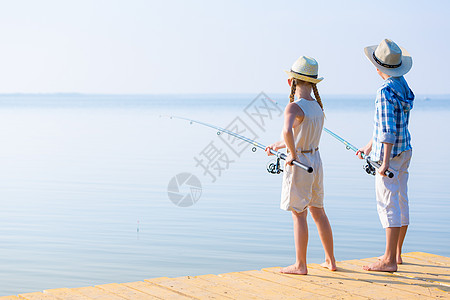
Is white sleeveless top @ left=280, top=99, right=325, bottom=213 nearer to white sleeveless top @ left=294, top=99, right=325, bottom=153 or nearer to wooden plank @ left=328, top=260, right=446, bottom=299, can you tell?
white sleeveless top @ left=294, top=99, right=325, bottom=153

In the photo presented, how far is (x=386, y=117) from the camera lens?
4.57 metres

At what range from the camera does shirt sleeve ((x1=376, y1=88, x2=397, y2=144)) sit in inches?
179

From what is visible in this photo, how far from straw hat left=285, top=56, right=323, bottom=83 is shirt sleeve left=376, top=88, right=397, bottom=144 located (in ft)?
1.40

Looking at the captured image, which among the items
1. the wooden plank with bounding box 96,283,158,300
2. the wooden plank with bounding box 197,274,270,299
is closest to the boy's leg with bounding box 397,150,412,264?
the wooden plank with bounding box 197,274,270,299

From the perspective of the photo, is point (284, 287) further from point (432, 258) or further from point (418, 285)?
point (432, 258)

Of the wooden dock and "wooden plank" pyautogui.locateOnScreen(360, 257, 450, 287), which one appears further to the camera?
"wooden plank" pyautogui.locateOnScreen(360, 257, 450, 287)

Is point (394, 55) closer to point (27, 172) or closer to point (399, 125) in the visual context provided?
point (399, 125)

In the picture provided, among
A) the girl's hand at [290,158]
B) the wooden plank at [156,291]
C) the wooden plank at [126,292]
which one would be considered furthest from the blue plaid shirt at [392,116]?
the wooden plank at [126,292]

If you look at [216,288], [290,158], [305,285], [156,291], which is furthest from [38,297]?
[290,158]

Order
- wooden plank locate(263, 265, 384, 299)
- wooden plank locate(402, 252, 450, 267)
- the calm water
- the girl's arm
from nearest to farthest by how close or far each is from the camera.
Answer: wooden plank locate(263, 265, 384, 299), the girl's arm, wooden plank locate(402, 252, 450, 267), the calm water

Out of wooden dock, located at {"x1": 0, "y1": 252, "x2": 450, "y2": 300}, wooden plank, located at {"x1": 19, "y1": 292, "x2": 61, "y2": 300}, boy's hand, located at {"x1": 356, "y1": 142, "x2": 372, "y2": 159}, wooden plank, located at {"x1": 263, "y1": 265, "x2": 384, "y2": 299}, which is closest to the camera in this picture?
wooden plank, located at {"x1": 19, "y1": 292, "x2": 61, "y2": 300}

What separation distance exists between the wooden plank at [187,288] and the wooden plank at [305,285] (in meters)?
0.46

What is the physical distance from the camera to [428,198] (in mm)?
10570

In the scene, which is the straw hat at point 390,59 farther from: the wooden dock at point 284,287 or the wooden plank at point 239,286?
the wooden plank at point 239,286
